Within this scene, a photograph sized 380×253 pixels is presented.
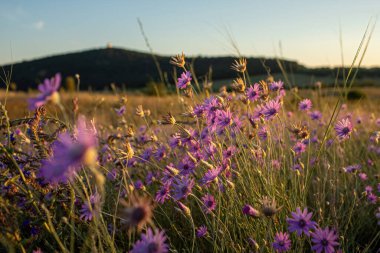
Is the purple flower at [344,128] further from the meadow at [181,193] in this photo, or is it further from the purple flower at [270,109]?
the purple flower at [270,109]

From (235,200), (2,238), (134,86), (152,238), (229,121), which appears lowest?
(134,86)

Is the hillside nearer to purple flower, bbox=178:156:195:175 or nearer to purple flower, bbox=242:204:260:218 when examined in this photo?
purple flower, bbox=178:156:195:175

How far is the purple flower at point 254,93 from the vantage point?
179 cm

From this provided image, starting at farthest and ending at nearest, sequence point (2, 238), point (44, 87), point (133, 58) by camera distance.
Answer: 1. point (133, 58)
2. point (2, 238)
3. point (44, 87)

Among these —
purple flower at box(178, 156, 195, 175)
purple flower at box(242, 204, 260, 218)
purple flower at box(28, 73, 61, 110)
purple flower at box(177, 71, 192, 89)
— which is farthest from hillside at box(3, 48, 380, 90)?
purple flower at box(28, 73, 61, 110)

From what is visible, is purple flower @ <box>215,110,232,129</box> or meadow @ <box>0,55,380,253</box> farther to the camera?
purple flower @ <box>215,110,232,129</box>

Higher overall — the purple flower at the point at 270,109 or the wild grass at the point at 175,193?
the purple flower at the point at 270,109

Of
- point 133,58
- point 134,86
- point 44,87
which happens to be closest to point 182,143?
point 44,87

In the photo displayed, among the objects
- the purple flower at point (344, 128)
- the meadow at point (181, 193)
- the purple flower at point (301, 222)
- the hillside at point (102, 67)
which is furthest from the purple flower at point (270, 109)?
the hillside at point (102, 67)

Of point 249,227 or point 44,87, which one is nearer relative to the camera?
point 44,87

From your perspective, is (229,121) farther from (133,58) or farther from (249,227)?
(133,58)

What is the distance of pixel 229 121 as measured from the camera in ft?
5.23

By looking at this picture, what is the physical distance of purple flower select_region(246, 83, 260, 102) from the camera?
1795mm

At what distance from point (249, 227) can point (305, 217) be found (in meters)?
0.33
